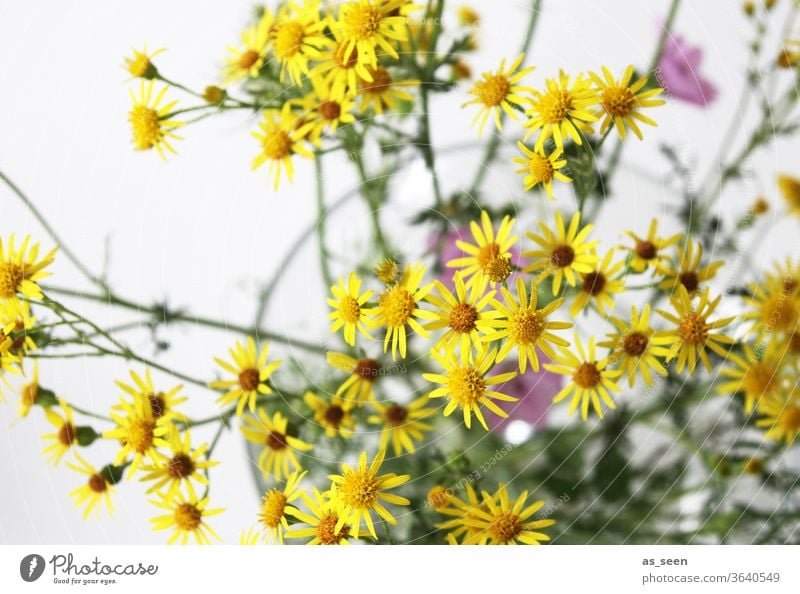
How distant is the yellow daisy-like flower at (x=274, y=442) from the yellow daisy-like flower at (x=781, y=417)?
0.70 ft

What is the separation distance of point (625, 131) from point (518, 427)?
15cm

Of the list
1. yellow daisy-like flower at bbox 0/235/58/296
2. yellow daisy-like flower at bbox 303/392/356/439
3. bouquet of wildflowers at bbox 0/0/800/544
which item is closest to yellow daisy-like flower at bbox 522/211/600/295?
bouquet of wildflowers at bbox 0/0/800/544

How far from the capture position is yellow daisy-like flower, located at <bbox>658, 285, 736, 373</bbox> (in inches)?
11.1

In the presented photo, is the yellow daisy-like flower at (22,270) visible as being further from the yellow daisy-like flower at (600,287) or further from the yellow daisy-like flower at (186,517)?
the yellow daisy-like flower at (600,287)

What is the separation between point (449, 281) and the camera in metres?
0.31

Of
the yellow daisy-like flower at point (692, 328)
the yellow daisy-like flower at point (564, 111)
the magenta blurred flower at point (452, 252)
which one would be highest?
the yellow daisy-like flower at point (564, 111)

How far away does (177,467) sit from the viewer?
11.5 inches

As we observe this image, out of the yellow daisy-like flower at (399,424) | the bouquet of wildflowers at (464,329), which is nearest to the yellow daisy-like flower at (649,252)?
the bouquet of wildflowers at (464,329)

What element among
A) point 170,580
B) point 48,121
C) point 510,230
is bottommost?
point 170,580

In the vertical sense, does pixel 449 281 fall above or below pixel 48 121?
below

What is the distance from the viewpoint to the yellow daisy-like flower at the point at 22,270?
293 millimetres

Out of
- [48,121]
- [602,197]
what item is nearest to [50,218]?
[48,121]

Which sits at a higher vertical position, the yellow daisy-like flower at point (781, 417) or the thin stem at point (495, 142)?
the thin stem at point (495, 142)

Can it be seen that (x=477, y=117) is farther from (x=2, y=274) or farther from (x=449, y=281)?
(x=2, y=274)
